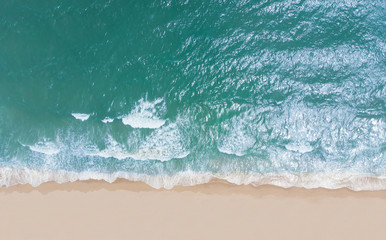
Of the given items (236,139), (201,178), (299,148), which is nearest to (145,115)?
(201,178)

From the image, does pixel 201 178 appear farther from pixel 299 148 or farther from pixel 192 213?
pixel 299 148

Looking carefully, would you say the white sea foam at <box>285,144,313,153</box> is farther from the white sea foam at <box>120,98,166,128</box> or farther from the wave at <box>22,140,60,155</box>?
the wave at <box>22,140,60,155</box>

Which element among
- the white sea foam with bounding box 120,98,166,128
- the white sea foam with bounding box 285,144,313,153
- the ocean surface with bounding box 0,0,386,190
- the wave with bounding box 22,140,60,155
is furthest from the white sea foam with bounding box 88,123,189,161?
the white sea foam with bounding box 285,144,313,153

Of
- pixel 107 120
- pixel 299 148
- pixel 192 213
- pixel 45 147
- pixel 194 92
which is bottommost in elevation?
pixel 192 213

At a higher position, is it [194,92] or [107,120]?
[194,92]

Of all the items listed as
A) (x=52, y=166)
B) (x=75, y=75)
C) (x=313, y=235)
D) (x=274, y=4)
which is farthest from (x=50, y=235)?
(x=274, y=4)

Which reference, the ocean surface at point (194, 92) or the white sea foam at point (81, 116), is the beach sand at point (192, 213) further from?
the white sea foam at point (81, 116)

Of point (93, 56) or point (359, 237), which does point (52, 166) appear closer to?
point (93, 56)
